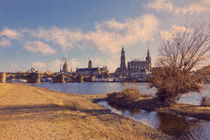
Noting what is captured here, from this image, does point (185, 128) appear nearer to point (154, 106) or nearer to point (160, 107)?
point (160, 107)

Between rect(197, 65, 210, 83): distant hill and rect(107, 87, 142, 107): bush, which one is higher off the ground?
rect(197, 65, 210, 83): distant hill

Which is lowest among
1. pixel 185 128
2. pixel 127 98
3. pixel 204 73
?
pixel 185 128

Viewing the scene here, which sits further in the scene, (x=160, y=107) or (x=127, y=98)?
(x=127, y=98)

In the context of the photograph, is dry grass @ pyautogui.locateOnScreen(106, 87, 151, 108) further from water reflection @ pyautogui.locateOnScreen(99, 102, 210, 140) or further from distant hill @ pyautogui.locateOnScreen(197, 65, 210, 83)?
distant hill @ pyautogui.locateOnScreen(197, 65, 210, 83)

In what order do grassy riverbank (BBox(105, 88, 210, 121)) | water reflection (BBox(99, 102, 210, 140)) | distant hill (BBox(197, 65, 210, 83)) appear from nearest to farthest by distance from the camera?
water reflection (BBox(99, 102, 210, 140)), grassy riverbank (BBox(105, 88, 210, 121)), distant hill (BBox(197, 65, 210, 83))

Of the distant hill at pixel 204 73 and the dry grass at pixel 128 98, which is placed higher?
the distant hill at pixel 204 73

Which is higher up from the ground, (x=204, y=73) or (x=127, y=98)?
(x=204, y=73)

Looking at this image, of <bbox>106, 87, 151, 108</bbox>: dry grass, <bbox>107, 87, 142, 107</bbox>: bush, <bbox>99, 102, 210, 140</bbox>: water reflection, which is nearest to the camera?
<bbox>99, 102, 210, 140</bbox>: water reflection

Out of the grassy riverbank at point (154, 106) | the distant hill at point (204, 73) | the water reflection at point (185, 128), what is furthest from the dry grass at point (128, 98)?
the distant hill at point (204, 73)

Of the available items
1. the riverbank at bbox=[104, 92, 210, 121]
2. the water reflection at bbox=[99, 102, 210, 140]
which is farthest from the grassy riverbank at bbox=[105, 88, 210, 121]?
the water reflection at bbox=[99, 102, 210, 140]

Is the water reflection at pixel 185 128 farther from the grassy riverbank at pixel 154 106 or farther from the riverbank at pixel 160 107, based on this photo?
the grassy riverbank at pixel 154 106

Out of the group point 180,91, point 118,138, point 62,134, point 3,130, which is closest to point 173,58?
point 180,91

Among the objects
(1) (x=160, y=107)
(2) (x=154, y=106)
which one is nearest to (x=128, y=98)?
(2) (x=154, y=106)

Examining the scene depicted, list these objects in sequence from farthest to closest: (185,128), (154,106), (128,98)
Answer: (128,98) < (154,106) < (185,128)
